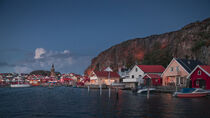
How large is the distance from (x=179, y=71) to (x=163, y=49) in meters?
61.9

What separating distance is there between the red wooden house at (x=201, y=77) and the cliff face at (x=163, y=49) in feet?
85.0

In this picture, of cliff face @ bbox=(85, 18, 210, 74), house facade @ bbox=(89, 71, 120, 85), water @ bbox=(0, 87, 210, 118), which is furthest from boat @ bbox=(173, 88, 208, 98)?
house facade @ bbox=(89, 71, 120, 85)

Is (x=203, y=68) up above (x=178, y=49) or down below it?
below

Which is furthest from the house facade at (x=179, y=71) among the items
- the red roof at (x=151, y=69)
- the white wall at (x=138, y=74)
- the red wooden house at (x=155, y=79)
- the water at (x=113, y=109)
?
the water at (x=113, y=109)

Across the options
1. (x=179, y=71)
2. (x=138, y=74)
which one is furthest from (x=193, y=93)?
(x=138, y=74)

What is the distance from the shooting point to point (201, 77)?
49344 millimetres

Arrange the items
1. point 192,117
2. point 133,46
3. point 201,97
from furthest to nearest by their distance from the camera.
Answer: point 133,46 → point 201,97 → point 192,117

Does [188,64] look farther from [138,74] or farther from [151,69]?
[138,74]

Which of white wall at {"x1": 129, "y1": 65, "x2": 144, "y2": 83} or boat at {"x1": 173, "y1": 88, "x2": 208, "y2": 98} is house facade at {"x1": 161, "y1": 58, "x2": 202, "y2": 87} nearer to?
white wall at {"x1": 129, "y1": 65, "x2": 144, "y2": 83}

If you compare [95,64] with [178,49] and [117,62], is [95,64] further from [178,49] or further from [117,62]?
[178,49]

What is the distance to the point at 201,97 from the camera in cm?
4200

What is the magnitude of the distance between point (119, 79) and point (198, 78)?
54.2 meters

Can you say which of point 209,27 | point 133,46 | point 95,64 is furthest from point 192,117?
point 95,64

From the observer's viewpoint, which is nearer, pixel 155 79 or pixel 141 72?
pixel 155 79
